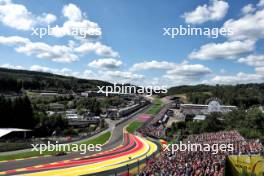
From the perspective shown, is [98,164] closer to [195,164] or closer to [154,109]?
[195,164]

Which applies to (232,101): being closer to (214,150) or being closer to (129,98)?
(129,98)

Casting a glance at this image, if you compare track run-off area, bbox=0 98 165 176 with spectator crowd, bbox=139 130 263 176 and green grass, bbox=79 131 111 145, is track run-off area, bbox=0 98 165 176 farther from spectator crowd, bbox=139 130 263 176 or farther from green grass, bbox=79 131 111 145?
green grass, bbox=79 131 111 145

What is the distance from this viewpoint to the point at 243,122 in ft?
179

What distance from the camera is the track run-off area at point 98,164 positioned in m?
26.0

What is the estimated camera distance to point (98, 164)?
30.0m

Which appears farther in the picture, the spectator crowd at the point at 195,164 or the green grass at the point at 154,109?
the green grass at the point at 154,109

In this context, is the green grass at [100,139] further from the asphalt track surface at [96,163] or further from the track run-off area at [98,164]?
the asphalt track surface at [96,163]

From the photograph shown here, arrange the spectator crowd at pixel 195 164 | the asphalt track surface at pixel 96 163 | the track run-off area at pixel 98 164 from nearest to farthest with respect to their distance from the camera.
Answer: the spectator crowd at pixel 195 164
the track run-off area at pixel 98 164
the asphalt track surface at pixel 96 163

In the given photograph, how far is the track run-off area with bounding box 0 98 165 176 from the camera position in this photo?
26031 millimetres

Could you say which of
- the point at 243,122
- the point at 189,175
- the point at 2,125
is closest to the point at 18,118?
the point at 2,125

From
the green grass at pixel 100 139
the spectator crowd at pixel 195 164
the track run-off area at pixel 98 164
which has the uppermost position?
the spectator crowd at pixel 195 164

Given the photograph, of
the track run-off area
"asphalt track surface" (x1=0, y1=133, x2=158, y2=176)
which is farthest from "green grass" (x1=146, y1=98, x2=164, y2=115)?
the track run-off area

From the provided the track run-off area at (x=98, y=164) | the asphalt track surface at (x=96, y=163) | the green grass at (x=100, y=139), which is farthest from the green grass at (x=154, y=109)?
the track run-off area at (x=98, y=164)

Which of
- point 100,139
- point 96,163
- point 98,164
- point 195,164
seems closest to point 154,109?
point 100,139
